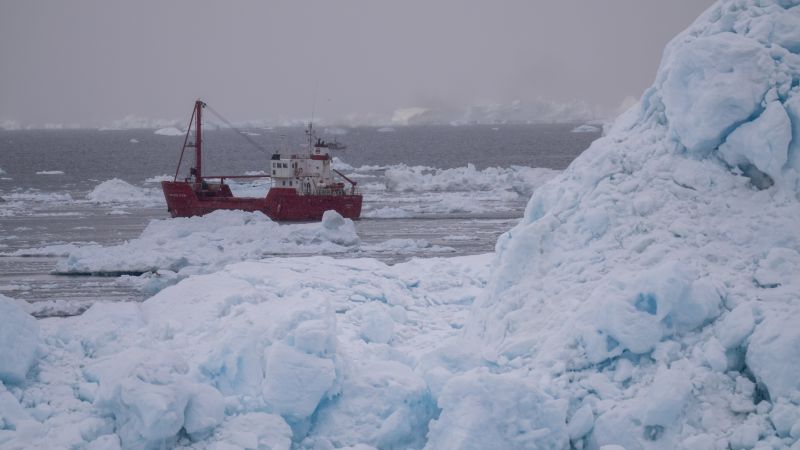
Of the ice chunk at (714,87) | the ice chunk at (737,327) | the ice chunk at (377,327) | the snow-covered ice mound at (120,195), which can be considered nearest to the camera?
the ice chunk at (737,327)

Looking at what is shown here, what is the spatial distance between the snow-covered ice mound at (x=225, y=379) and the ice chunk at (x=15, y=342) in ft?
0.21

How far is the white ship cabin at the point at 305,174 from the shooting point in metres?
Answer: 31.5

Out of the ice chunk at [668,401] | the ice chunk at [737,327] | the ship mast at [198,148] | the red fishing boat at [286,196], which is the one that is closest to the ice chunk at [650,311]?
the ice chunk at [737,327]

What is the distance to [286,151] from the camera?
3381 centimetres

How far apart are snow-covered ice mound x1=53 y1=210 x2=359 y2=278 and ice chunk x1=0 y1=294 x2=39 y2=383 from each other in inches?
359

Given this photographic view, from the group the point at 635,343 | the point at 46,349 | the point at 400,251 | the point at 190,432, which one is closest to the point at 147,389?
the point at 190,432

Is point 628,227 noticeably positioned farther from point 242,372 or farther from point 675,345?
point 242,372

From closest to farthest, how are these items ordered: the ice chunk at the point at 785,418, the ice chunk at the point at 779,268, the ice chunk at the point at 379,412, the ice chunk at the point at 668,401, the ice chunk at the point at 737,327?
the ice chunk at the point at 785,418 < the ice chunk at the point at 668,401 < the ice chunk at the point at 737,327 < the ice chunk at the point at 779,268 < the ice chunk at the point at 379,412

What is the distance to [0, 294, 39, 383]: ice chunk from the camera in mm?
6816

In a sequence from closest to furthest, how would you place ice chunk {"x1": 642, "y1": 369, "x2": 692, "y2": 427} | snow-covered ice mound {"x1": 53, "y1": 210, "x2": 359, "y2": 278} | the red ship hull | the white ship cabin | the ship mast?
ice chunk {"x1": 642, "y1": 369, "x2": 692, "y2": 427}, snow-covered ice mound {"x1": 53, "y1": 210, "x2": 359, "y2": 278}, the red ship hull, the white ship cabin, the ship mast

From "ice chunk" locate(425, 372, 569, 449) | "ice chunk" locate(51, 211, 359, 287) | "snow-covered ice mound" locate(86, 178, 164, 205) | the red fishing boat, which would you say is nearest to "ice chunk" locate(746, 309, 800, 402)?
"ice chunk" locate(425, 372, 569, 449)

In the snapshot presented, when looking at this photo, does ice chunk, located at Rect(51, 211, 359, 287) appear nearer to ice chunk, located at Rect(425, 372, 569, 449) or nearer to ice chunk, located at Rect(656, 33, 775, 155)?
ice chunk, located at Rect(425, 372, 569, 449)

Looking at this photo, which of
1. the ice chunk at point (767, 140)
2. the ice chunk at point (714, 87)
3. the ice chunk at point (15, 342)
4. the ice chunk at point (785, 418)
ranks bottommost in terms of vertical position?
the ice chunk at point (785, 418)

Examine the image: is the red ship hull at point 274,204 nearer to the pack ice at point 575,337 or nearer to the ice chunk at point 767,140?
the pack ice at point 575,337
